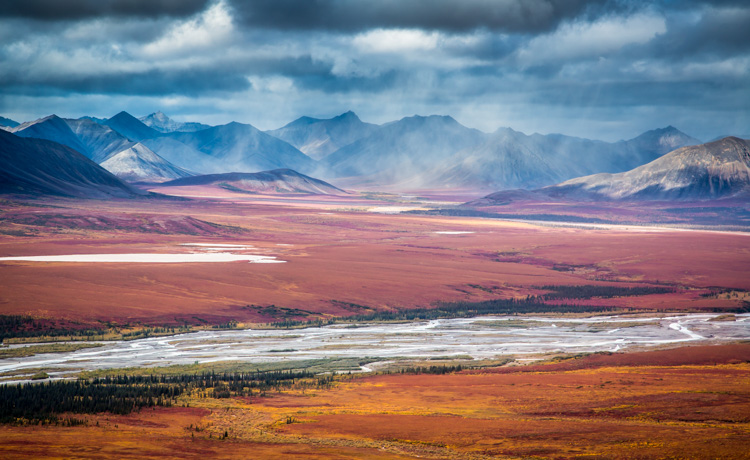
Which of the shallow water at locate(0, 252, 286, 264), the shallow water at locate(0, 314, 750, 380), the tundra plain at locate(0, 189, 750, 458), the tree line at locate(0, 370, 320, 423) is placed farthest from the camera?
the shallow water at locate(0, 252, 286, 264)

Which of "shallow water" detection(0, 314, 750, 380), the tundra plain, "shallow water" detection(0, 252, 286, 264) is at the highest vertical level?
"shallow water" detection(0, 252, 286, 264)

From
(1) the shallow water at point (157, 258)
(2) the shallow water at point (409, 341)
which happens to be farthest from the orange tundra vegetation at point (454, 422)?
(1) the shallow water at point (157, 258)

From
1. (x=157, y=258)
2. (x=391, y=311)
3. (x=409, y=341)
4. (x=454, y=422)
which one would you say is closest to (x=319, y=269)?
Answer: (x=391, y=311)

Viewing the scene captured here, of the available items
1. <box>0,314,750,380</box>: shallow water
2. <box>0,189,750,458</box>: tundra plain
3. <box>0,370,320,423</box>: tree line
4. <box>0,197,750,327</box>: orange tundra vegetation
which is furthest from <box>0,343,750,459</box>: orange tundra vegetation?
<box>0,197,750,327</box>: orange tundra vegetation

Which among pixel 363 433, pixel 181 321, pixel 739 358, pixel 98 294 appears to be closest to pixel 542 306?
pixel 739 358

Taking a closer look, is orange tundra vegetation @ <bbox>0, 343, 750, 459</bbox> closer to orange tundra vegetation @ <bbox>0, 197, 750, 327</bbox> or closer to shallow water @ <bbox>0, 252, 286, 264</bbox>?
orange tundra vegetation @ <bbox>0, 197, 750, 327</bbox>

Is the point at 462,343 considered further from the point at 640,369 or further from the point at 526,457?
the point at 526,457
